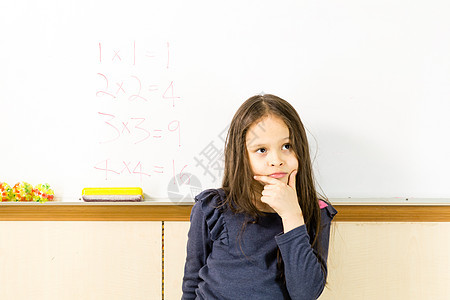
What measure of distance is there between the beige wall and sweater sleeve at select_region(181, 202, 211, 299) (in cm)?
21

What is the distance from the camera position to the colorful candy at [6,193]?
1.18 meters

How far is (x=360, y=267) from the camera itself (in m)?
1.18

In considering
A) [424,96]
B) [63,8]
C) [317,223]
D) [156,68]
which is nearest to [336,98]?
[424,96]

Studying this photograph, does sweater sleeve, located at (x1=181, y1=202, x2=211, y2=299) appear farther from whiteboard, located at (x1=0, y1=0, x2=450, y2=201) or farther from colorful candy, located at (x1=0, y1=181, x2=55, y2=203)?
colorful candy, located at (x1=0, y1=181, x2=55, y2=203)

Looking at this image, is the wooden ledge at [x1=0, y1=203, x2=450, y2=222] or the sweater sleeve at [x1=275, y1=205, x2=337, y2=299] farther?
the wooden ledge at [x1=0, y1=203, x2=450, y2=222]

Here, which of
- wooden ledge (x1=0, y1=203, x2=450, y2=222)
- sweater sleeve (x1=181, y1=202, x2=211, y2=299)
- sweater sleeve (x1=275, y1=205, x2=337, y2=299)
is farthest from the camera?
wooden ledge (x1=0, y1=203, x2=450, y2=222)

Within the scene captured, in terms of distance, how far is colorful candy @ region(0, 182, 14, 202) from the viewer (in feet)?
3.89

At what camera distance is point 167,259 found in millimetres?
1184

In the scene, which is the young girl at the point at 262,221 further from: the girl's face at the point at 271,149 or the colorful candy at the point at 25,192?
the colorful candy at the point at 25,192

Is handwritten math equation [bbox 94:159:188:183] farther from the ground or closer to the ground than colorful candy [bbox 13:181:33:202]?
farther from the ground

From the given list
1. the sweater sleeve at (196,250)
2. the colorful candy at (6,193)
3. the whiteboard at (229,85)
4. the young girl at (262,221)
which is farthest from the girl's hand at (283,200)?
the colorful candy at (6,193)

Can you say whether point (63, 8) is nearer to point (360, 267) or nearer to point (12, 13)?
point (12, 13)

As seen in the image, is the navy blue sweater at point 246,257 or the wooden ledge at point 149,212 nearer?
the navy blue sweater at point 246,257

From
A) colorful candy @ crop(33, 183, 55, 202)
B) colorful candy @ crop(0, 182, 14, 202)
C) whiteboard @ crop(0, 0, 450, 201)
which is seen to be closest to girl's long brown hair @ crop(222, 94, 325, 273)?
whiteboard @ crop(0, 0, 450, 201)
